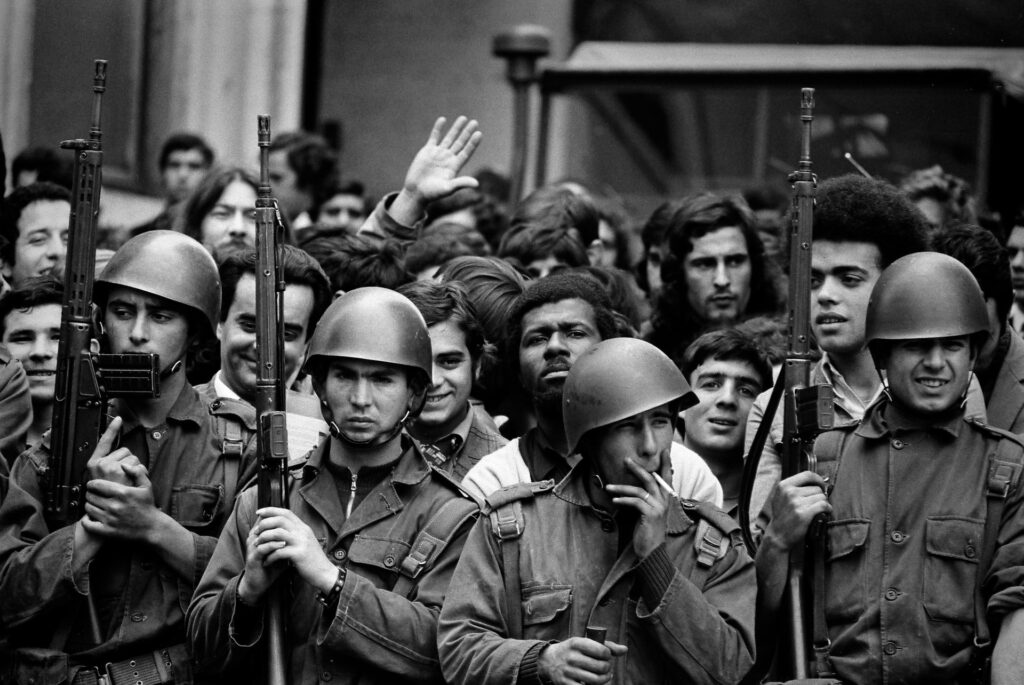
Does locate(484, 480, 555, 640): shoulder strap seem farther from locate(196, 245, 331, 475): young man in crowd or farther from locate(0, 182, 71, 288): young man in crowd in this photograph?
locate(0, 182, 71, 288): young man in crowd

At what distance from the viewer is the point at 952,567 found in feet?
17.1

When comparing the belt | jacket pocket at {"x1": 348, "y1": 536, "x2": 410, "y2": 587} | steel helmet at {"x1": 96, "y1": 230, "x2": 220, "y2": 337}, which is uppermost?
steel helmet at {"x1": 96, "y1": 230, "x2": 220, "y2": 337}

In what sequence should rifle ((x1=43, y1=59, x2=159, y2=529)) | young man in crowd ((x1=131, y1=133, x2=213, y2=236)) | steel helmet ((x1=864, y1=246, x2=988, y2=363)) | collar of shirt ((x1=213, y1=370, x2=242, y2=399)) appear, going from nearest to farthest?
steel helmet ((x1=864, y1=246, x2=988, y2=363)) → rifle ((x1=43, y1=59, x2=159, y2=529)) → collar of shirt ((x1=213, y1=370, x2=242, y2=399)) → young man in crowd ((x1=131, y1=133, x2=213, y2=236))

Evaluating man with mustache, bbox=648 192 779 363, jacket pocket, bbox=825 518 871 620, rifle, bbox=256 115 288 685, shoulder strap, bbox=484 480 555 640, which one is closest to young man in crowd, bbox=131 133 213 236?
man with mustache, bbox=648 192 779 363

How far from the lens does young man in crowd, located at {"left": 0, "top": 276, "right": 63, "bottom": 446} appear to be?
6.66 meters

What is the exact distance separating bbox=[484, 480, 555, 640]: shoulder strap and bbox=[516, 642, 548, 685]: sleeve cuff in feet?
0.59

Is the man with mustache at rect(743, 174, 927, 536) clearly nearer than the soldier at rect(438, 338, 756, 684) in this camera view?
No

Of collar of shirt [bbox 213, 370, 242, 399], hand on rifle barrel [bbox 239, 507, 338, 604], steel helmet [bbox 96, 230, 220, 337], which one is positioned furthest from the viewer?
collar of shirt [bbox 213, 370, 242, 399]

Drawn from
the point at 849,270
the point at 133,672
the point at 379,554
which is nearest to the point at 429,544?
the point at 379,554

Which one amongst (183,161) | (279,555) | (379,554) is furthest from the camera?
(183,161)

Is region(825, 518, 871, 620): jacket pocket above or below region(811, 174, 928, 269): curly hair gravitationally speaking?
below

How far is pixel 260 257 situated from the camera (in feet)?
18.7

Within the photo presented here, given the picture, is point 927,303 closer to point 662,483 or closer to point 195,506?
point 662,483

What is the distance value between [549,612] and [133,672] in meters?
1.38
